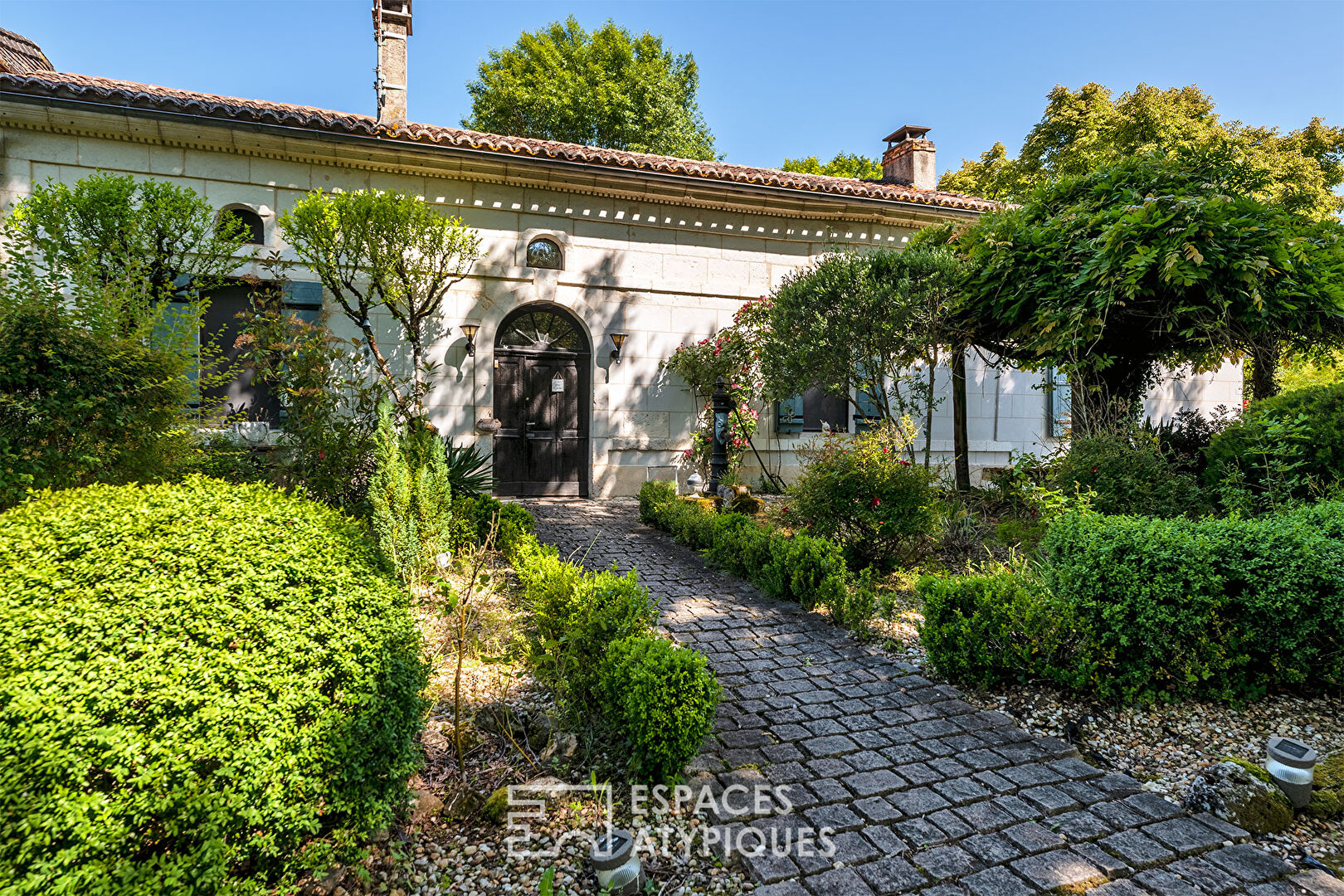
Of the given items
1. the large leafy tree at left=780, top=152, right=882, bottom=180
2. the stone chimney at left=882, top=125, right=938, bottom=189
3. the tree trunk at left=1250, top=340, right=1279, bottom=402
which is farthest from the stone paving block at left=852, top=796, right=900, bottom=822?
the large leafy tree at left=780, top=152, right=882, bottom=180

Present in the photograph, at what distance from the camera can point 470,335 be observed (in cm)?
968

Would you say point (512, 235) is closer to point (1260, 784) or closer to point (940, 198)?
point (940, 198)

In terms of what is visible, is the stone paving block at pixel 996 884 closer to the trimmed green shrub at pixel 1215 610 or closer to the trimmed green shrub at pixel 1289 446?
the trimmed green shrub at pixel 1215 610

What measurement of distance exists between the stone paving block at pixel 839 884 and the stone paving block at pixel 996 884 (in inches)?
14.5

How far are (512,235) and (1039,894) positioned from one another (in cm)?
980

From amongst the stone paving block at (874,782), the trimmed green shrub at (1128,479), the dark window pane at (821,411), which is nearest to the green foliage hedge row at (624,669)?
the stone paving block at (874,782)

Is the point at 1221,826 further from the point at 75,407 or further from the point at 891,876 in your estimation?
the point at 75,407

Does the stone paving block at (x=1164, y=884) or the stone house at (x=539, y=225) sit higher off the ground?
the stone house at (x=539, y=225)

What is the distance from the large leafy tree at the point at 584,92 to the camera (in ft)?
68.5

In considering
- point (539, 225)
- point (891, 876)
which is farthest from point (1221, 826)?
point (539, 225)

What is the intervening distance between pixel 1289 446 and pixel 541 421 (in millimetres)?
8739

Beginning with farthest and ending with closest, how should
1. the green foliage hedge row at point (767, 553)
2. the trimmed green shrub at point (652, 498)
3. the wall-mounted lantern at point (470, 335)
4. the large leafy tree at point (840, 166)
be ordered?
the large leafy tree at point (840, 166), the wall-mounted lantern at point (470, 335), the trimmed green shrub at point (652, 498), the green foliage hedge row at point (767, 553)

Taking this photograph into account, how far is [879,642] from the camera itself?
4676mm

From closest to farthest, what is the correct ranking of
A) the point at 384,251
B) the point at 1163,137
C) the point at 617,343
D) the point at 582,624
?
the point at 582,624 < the point at 384,251 < the point at 617,343 < the point at 1163,137
